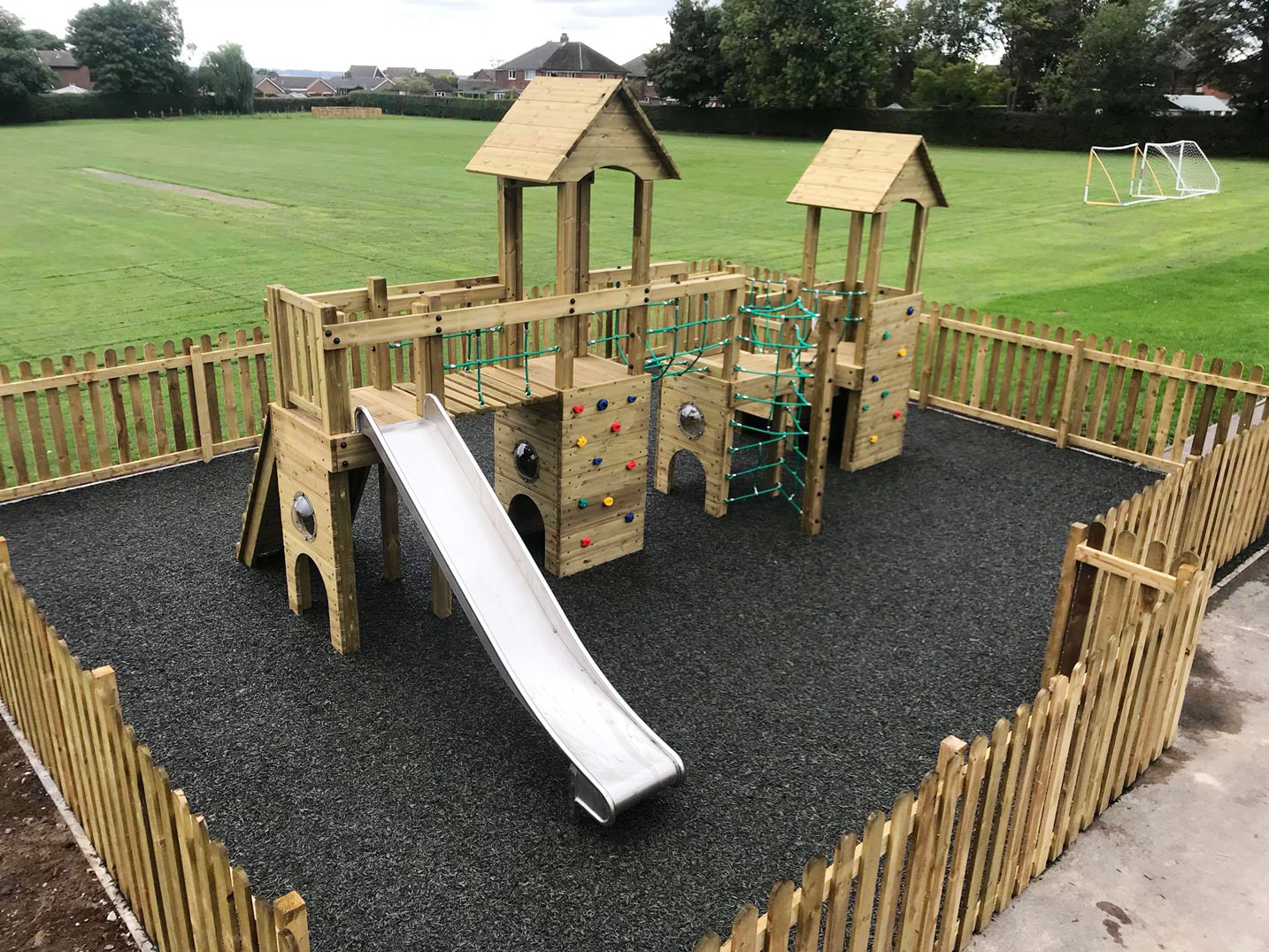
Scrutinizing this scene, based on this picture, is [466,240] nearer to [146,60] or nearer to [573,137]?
[573,137]

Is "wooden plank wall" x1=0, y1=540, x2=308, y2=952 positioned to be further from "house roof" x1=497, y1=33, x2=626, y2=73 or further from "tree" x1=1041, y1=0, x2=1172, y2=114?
"house roof" x1=497, y1=33, x2=626, y2=73

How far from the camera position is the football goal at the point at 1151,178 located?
3622cm

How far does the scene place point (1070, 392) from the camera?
11.5m

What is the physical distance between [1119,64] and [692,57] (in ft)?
88.3

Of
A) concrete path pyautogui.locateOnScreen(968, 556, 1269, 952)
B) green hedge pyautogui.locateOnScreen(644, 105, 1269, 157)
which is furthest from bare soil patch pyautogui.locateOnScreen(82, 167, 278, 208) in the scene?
green hedge pyautogui.locateOnScreen(644, 105, 1269, 157)

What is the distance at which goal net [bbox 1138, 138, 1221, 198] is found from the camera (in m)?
37.2

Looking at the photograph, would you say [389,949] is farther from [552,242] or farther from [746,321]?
[552,242]

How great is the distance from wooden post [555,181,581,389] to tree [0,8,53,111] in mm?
73708

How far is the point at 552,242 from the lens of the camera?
83.8 feet

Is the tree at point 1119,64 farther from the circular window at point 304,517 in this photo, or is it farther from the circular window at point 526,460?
the circular window at point 304,517

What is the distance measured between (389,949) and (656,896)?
1.33 meters

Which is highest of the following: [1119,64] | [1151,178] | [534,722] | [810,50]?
[810,50]

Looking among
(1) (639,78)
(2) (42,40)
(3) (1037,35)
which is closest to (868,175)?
(3) (1037,35)

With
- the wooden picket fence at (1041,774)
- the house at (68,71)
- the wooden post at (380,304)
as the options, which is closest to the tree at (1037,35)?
the wooden post at (380,304)
